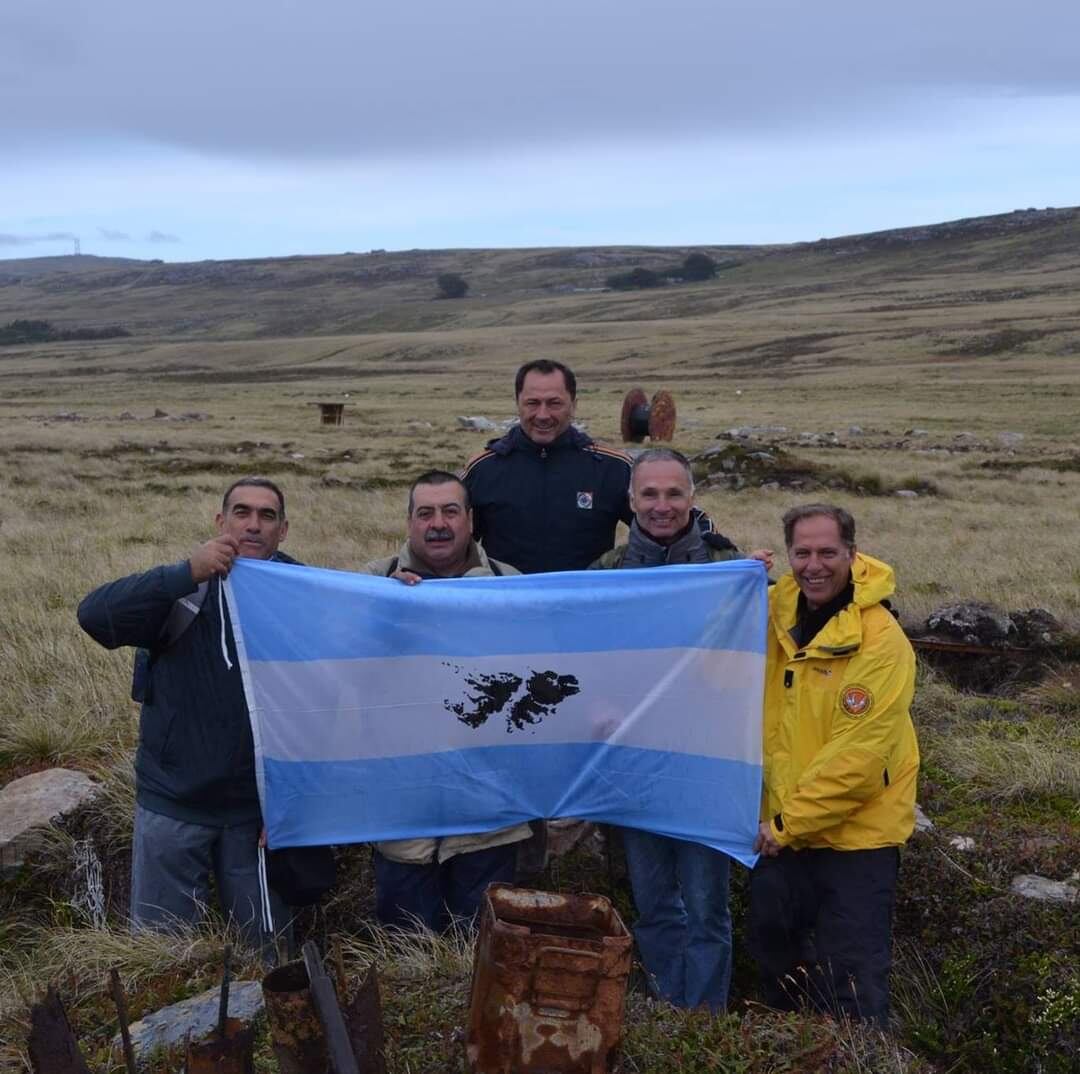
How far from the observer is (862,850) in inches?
173

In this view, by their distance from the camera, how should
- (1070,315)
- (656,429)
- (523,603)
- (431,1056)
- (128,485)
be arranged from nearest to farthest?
(431,1056) < (523,603) < (128,485) < (656,429) < (1070,315)

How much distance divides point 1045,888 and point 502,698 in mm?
2606

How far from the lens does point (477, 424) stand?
3241cm

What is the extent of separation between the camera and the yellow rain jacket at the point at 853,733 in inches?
168

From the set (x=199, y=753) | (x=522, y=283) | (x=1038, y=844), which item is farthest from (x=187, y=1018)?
(x=522, y=283)

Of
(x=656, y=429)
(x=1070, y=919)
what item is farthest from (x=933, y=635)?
(x=656, y=429)

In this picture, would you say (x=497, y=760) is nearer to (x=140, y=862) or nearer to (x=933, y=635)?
(x=140, y=862)

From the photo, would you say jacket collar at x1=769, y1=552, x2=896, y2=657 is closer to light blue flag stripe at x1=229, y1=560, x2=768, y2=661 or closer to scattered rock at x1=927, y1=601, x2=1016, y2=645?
light blue flag stripe at x1=229, y1=560, x2=768, y2=661

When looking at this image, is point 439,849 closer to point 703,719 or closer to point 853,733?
point 703,719

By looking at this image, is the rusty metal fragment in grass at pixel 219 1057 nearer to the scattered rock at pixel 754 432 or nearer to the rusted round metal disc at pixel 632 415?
the rusted round metal disc at pixel 632 415

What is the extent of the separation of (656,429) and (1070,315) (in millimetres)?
42198

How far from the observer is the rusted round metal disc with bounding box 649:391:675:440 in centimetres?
2492

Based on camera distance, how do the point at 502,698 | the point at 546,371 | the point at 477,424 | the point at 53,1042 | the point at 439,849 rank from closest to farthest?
the point at 53,1042 < the point at 439,849 < the point at 502,698 < the point at 546,371 < the point at 477,424

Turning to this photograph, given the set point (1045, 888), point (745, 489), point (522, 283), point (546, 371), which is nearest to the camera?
point (1045, 888)
